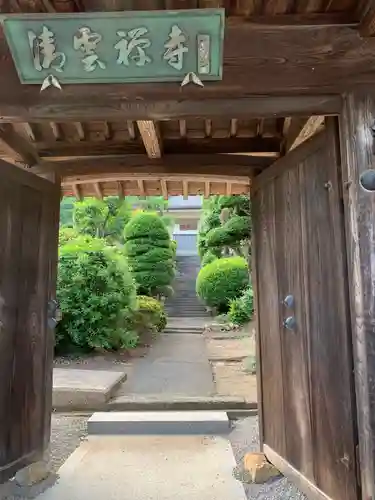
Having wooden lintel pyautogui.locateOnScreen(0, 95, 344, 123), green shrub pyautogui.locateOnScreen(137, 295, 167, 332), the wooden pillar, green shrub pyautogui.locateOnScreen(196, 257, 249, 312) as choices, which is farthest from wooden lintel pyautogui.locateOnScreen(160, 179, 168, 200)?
green shrub pyautogui.locateOnScreen(196, 257, 249, 312)

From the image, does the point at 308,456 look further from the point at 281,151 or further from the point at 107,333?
the point at 107,333

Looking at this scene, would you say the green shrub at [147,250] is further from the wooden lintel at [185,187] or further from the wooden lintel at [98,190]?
the wooden lintel at [185,187]

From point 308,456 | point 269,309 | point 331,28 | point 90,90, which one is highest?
point 331,28

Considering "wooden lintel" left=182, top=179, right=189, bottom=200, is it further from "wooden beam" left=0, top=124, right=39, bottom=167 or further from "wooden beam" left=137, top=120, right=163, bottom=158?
"wooden beam" left=0, top=124, right=39, bottom=167

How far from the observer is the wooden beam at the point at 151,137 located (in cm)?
265

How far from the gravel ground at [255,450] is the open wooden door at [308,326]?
3.5 inches

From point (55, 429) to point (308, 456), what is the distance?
2499mm

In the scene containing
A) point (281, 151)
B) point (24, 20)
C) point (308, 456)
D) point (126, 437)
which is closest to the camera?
point (24, 20)

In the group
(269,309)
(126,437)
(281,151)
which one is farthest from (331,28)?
(126,437)

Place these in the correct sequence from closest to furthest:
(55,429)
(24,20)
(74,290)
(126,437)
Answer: (24,20) → (126,437) → (55,429) → (74,290)

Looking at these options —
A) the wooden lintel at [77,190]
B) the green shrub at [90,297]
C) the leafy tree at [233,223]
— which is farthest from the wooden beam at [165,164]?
the leafy tree at [233,223]

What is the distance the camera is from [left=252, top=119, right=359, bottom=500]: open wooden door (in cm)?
210

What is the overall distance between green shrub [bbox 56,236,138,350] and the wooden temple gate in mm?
3762

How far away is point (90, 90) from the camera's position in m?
2.10
